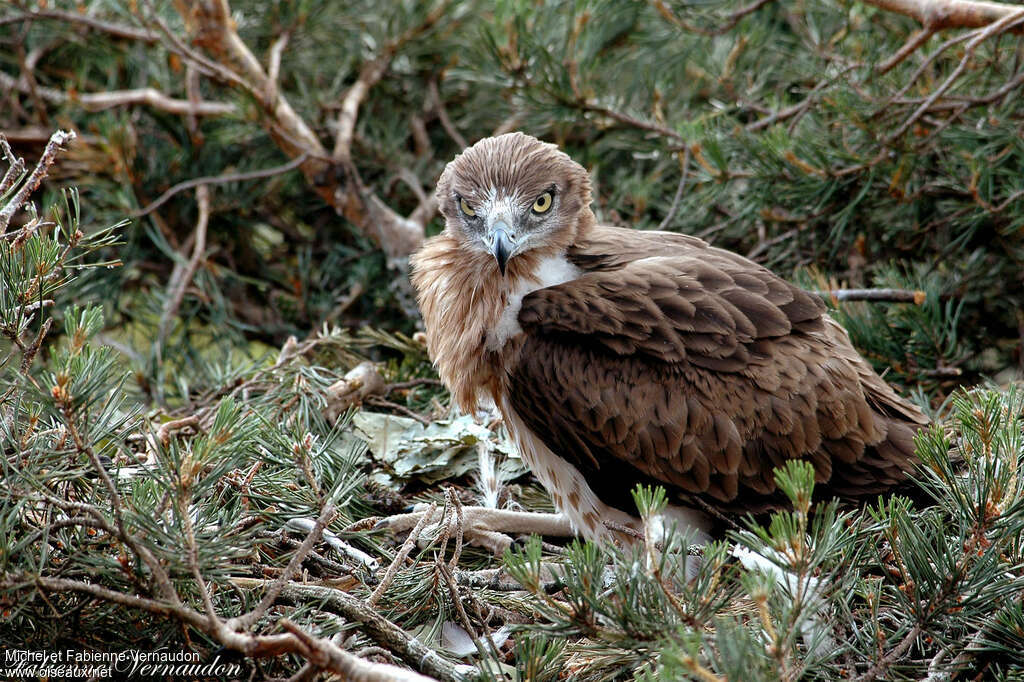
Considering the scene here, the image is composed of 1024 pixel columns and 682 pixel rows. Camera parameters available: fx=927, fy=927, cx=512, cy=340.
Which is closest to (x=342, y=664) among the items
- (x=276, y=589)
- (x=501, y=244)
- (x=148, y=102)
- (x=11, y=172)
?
(x=276, y=589)

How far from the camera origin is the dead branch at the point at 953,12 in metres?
3.85

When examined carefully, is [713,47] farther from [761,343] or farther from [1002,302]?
[761,343]

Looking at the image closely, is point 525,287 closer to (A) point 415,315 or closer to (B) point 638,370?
(B) point 638,370

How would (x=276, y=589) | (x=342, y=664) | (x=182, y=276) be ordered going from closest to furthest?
(x=342, y=664)
(x=276, y=589)
(x=182, y=276)

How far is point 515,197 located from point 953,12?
2.02 metres

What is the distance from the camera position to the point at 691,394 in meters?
3.51

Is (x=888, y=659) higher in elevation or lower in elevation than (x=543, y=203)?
lower

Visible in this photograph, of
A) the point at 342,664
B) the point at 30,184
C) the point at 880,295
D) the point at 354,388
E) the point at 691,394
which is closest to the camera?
the point at 342,664

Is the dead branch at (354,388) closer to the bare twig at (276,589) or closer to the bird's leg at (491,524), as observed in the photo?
the bird's leg at (491,524)

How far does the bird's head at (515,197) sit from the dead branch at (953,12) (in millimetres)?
1579

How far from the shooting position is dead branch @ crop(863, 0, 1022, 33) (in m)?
3.85

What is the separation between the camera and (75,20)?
5.23m

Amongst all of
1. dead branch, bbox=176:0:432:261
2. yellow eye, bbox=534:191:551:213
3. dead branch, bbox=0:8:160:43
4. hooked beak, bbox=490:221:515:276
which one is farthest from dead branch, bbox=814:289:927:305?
dead branch, bbox=0:8:160:43

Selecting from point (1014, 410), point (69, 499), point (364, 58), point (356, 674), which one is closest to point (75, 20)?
point (364, 58)
